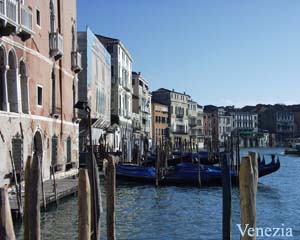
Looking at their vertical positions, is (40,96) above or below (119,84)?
below

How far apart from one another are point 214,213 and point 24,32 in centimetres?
626

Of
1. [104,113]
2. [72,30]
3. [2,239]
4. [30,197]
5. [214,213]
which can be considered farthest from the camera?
[104,113]

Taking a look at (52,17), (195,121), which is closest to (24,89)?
(52,17)

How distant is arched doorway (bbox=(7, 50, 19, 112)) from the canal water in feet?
8.59

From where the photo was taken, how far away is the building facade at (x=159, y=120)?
5322 centimetres

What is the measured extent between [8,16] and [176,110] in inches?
1916

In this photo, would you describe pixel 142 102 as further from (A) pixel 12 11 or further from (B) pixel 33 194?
(B) pixel 33 194

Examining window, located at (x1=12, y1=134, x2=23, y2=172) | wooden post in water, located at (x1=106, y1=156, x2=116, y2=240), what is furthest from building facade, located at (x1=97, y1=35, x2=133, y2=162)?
wooden post in water, located at (x1=106, y1=156, x2=116, y2=240)

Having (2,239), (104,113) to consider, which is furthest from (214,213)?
(104,113)

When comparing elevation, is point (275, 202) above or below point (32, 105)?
below

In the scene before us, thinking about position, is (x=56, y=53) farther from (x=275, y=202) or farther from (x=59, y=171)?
(x=275, y=202)

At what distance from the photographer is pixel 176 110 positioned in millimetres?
58969

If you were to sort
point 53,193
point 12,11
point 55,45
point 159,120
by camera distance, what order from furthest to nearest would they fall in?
point 159,120 < point 55,45 < point 53,193 < point 12,11

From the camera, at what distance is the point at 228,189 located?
7.14m
